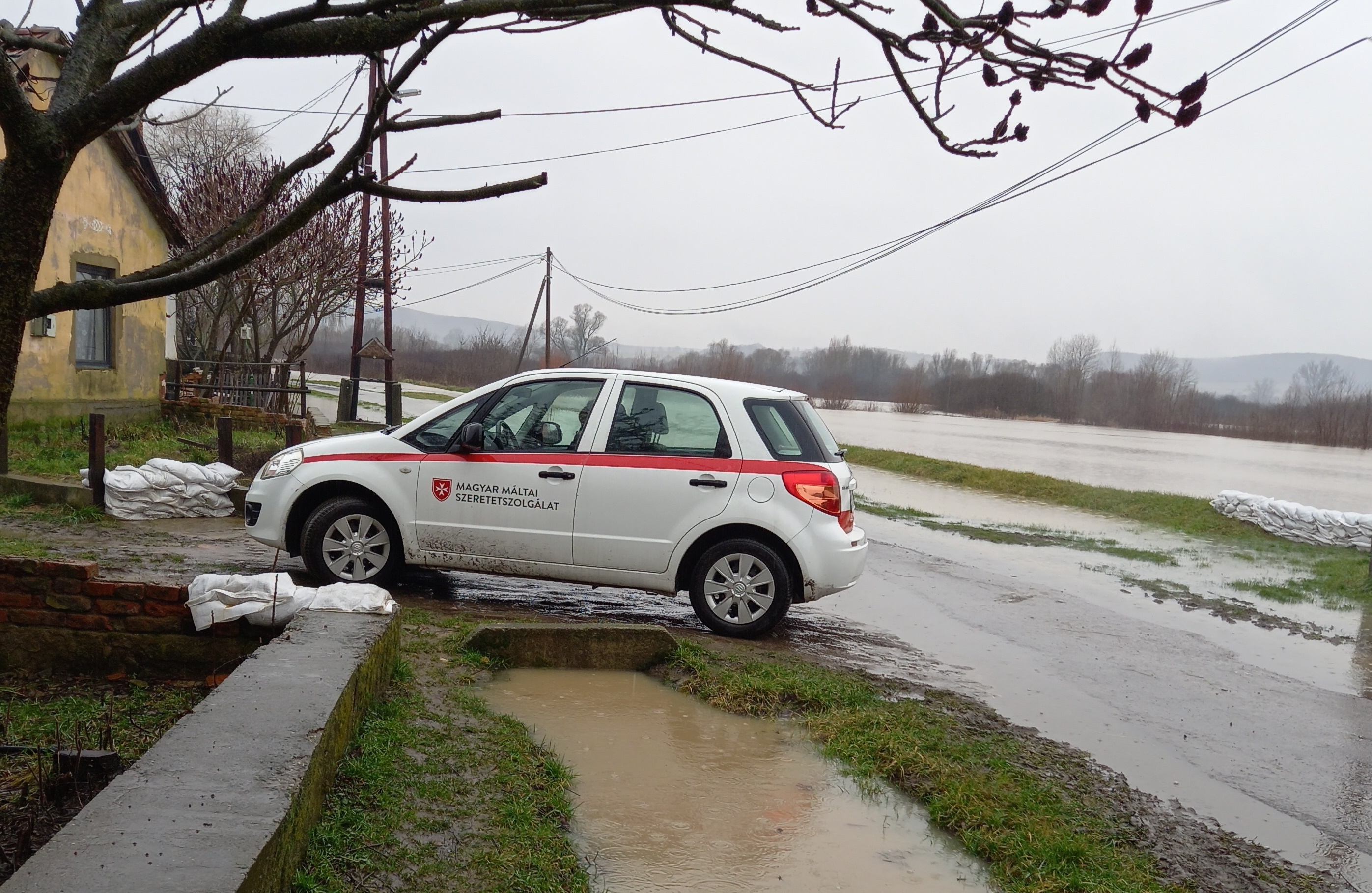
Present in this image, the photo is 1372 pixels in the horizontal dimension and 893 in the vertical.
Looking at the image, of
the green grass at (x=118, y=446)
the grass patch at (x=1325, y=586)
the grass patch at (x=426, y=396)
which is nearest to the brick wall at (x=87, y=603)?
the green grass at (x=118, y=446)

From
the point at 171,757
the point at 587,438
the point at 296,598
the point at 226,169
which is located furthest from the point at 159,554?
the point at 226,169

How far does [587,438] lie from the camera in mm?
7578

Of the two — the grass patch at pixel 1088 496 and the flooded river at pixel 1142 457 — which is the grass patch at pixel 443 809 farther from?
the flooded river at pixel 1142 457

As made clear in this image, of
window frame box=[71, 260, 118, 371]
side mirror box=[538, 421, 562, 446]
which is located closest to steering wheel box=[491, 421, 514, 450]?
side mirror box=[538, 421, 562, 446]

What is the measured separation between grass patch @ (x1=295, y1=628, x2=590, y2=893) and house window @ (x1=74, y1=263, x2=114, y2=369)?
1379 cm

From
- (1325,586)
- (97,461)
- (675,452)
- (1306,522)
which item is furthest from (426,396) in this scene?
(675,452)

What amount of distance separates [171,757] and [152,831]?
1.69 ft

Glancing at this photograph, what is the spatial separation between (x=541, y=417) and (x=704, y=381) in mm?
1225

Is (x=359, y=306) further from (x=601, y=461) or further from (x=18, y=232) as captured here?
(x=18, y=232)

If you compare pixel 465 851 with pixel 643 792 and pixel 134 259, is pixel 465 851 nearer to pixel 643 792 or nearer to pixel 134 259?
pixel 643 792

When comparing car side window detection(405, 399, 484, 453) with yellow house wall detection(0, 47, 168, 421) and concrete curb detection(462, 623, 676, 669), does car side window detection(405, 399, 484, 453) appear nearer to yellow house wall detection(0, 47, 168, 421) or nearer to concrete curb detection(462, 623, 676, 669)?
concrete curb detection(462, 623, 676, 669)

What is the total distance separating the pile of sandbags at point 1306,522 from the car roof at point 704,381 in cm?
1436

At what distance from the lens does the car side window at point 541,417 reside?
762cm

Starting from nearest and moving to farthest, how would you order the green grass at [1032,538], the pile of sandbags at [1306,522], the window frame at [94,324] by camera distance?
the window frame at [94,324] → the green grass at [1032,538] → the pile of sandbags at [1306,522]
